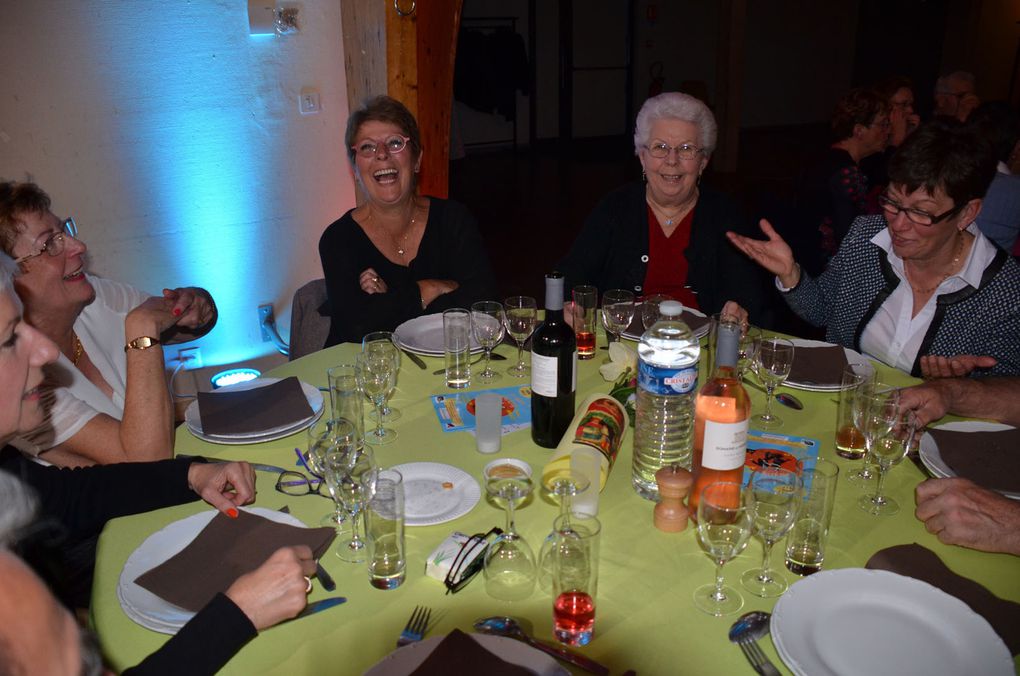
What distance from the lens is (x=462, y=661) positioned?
3.61 ft

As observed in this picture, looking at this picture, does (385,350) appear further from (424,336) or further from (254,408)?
(424,336)

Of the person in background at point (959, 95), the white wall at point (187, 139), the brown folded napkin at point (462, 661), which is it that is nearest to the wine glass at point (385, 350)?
the brown folded napkin at point (462, 661)

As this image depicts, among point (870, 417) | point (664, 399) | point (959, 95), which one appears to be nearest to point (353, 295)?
point (664, 399)

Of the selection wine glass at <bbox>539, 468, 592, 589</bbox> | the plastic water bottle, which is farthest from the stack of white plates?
the plastic water bottle

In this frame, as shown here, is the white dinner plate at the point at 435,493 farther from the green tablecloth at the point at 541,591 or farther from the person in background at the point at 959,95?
the person in background at the point at 959,95

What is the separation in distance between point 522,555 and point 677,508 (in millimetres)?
319

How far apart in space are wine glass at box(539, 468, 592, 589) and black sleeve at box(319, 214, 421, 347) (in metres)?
1.20

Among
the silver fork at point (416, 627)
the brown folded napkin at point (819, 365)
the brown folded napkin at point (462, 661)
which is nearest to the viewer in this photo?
the brown folded napkin at point (462, 661)

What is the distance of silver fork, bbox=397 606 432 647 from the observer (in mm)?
1207

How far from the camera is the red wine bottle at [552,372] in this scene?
1.63 metres

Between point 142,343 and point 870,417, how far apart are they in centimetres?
178

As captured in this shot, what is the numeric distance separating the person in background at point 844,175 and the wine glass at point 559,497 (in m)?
2.57

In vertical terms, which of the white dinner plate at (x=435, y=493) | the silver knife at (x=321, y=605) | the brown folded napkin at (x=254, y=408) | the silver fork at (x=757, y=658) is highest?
the brown folded napkin at (x=254, y=408)

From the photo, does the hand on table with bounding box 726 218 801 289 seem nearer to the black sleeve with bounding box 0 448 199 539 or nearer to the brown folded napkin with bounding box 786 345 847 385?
the brown folded napkin with bounding box 786 345 847 385
